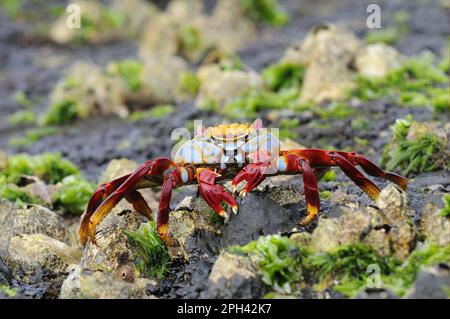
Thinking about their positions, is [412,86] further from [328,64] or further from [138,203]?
[138,203]

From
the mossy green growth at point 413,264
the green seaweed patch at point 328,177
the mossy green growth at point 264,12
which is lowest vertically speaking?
the green seaweed patch at point 328,177

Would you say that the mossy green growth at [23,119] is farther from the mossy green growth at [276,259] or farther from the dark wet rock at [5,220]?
the mossy green growth at [276,259]

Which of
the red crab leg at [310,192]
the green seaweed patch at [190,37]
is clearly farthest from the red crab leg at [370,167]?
the green seaweed patch at [190,37]

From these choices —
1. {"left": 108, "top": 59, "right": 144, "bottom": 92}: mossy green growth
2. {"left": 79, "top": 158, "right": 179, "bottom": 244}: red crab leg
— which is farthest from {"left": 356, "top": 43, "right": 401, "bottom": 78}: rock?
{"left": 79, "top": 158, "right": 179, "bottom": 244}: red crab leg

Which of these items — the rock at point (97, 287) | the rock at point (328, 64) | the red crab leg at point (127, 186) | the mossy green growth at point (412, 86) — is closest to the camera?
the rock at point (97, 287)

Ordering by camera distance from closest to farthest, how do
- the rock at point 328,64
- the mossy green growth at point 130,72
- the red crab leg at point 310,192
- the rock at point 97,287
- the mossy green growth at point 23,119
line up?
the rock at point 97,287
the red crab leg at point 310,192
the rock at point 328,64
the mossy green growth at point 130,72
the mossy green growth at point 23,119

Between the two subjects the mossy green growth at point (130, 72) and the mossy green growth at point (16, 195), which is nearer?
the mossy green growth at point (16, 195)

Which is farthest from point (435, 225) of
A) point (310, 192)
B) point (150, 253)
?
point (150, 253)
